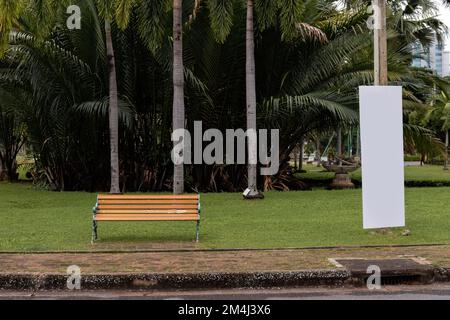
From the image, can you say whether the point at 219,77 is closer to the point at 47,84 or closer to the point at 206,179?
the point at 206,179

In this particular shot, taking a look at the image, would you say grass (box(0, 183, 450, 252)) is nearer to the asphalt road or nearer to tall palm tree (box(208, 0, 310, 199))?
tall palm tree (box(208, 0, 310, 199))

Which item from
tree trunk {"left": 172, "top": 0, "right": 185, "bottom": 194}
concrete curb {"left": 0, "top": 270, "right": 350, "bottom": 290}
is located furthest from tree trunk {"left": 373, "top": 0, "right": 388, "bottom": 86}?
tree trunk {"left": 172, "top": 0, "right": 185, "bottom": 194}

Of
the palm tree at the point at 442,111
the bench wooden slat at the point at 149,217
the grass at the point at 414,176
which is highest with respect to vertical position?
the palm tree at the point at 442,111

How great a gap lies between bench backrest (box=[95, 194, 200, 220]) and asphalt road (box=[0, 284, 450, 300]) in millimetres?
2665

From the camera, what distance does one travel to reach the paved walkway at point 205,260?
7.68 m

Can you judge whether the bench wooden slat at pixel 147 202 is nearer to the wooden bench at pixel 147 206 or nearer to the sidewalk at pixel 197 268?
the wooden bench at pixel 147 206

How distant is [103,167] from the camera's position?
21.1 m

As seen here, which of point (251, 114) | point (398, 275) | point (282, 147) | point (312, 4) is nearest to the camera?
point (398, 275)

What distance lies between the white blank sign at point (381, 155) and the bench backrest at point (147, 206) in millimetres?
2694

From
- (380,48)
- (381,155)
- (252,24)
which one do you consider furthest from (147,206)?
(252,24)

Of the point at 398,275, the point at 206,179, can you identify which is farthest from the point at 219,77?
the point at 398,275

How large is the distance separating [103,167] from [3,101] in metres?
4.08

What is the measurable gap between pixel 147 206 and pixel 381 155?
375 cm

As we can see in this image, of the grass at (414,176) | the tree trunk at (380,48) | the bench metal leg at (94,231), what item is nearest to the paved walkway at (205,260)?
the bench metal leg at (94,231)
